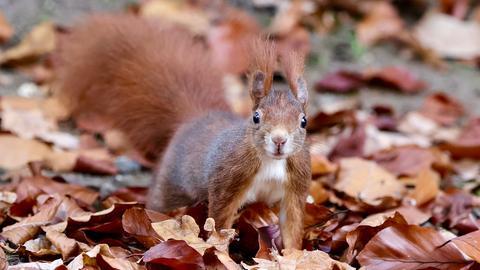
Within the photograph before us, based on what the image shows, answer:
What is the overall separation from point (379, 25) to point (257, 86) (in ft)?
9.81

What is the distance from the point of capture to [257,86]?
289 centimetres

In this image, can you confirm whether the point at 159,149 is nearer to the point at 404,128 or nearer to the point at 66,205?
the point at 66,205

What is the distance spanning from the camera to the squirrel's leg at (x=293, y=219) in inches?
117

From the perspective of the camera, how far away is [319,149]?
401 centimetres

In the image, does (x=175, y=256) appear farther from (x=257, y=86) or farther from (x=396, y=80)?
(x=396, y=80)

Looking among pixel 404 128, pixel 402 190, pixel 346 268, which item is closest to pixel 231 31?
pixel 404 128

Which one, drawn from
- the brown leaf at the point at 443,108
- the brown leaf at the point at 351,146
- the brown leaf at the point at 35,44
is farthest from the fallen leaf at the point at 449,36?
the brown leaf at the point at 35,44

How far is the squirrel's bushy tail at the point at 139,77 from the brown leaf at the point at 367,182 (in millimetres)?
578

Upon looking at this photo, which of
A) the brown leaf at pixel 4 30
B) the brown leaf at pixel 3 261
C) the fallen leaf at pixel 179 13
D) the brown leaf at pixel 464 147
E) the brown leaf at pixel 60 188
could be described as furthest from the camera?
the fallen leaf at pixel 179 13

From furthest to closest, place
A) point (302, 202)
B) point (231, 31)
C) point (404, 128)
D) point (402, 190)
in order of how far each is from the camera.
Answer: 1. point (231, 31)
2. point (404, 128)
3. point (402, 190)
4. point (302, 202)

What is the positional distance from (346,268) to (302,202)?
0.31m

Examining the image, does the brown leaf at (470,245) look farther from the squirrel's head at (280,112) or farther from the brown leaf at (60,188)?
the brown leaf at (60,188)

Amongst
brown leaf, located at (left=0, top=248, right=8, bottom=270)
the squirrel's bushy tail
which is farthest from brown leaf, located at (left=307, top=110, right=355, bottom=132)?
brown leaf, located at (left=0, top=248, right=8, bottom=270)

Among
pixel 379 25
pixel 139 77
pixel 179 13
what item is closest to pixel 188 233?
pixel 139 77
